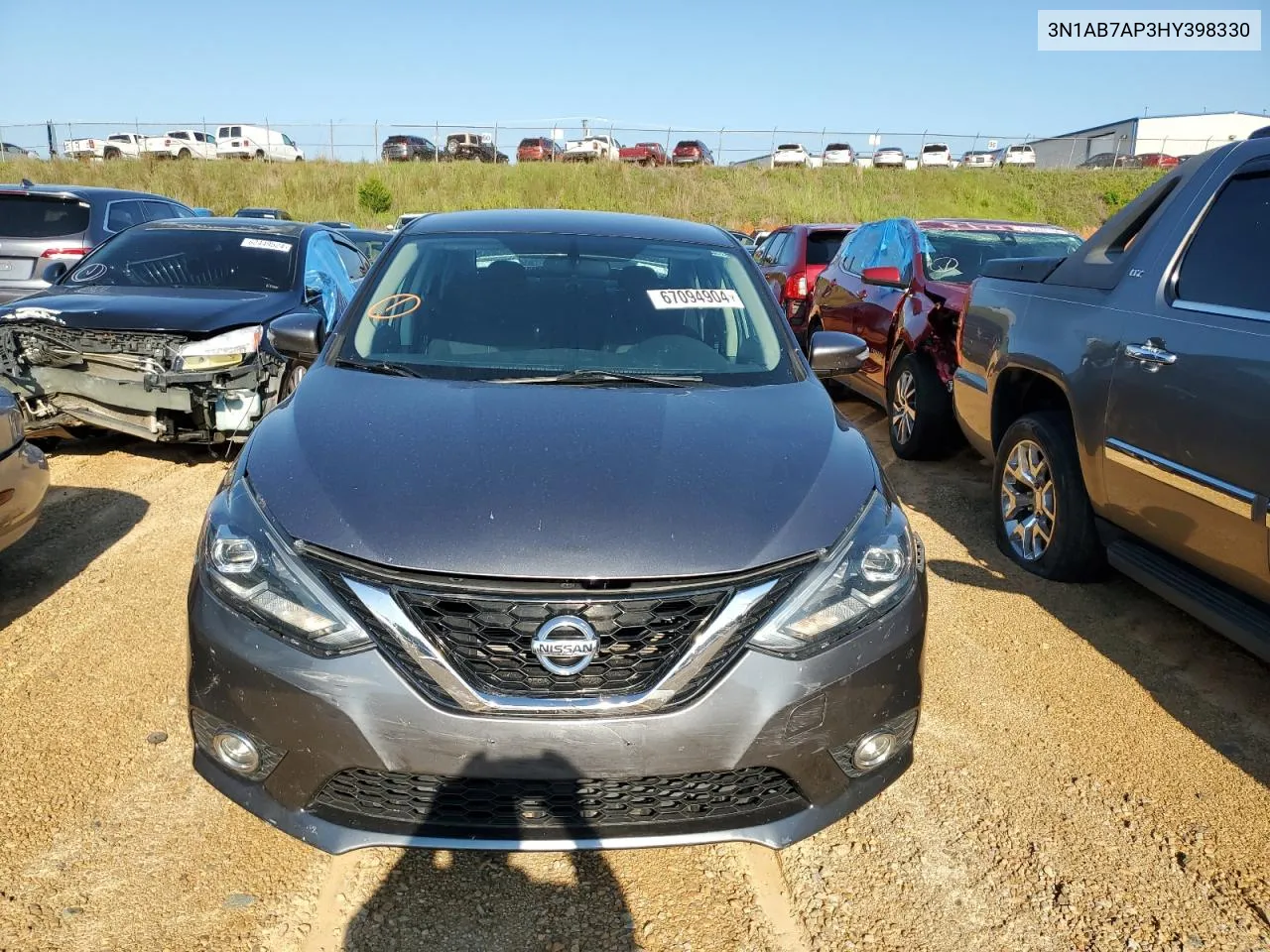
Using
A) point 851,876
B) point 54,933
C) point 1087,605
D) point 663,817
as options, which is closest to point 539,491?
point 663,817

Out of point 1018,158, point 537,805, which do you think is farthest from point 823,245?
point 1018,158

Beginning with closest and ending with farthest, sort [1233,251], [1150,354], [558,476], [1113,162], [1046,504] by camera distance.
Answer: [558,476]
[1233,251]
[1150,354]
[1046,504]
[1113,162]

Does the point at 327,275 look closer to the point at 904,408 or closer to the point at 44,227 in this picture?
the point at 44,227

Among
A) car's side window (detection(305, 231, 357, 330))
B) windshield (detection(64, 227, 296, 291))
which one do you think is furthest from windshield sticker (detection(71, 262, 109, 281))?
car's side window (detection(305, 231, 357, 330))

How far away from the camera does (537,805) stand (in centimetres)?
200

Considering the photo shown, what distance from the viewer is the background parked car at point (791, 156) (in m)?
42.4

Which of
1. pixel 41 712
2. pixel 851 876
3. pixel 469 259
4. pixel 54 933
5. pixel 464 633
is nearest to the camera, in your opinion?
pixel 464 633

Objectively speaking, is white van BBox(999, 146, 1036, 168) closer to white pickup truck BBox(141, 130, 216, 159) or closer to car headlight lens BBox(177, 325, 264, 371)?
white pickup truck BBox(141, 130, 216, 159)

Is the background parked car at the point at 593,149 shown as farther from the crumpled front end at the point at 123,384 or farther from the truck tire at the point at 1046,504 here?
the truck tire at the point at 1046,504

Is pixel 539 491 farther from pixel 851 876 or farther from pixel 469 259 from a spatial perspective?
pixel 469 259

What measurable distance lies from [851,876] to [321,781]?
1321mm

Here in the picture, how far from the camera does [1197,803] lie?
2.69 metres

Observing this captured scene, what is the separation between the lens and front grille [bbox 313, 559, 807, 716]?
193 cm

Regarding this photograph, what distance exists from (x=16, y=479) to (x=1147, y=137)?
67.8m
